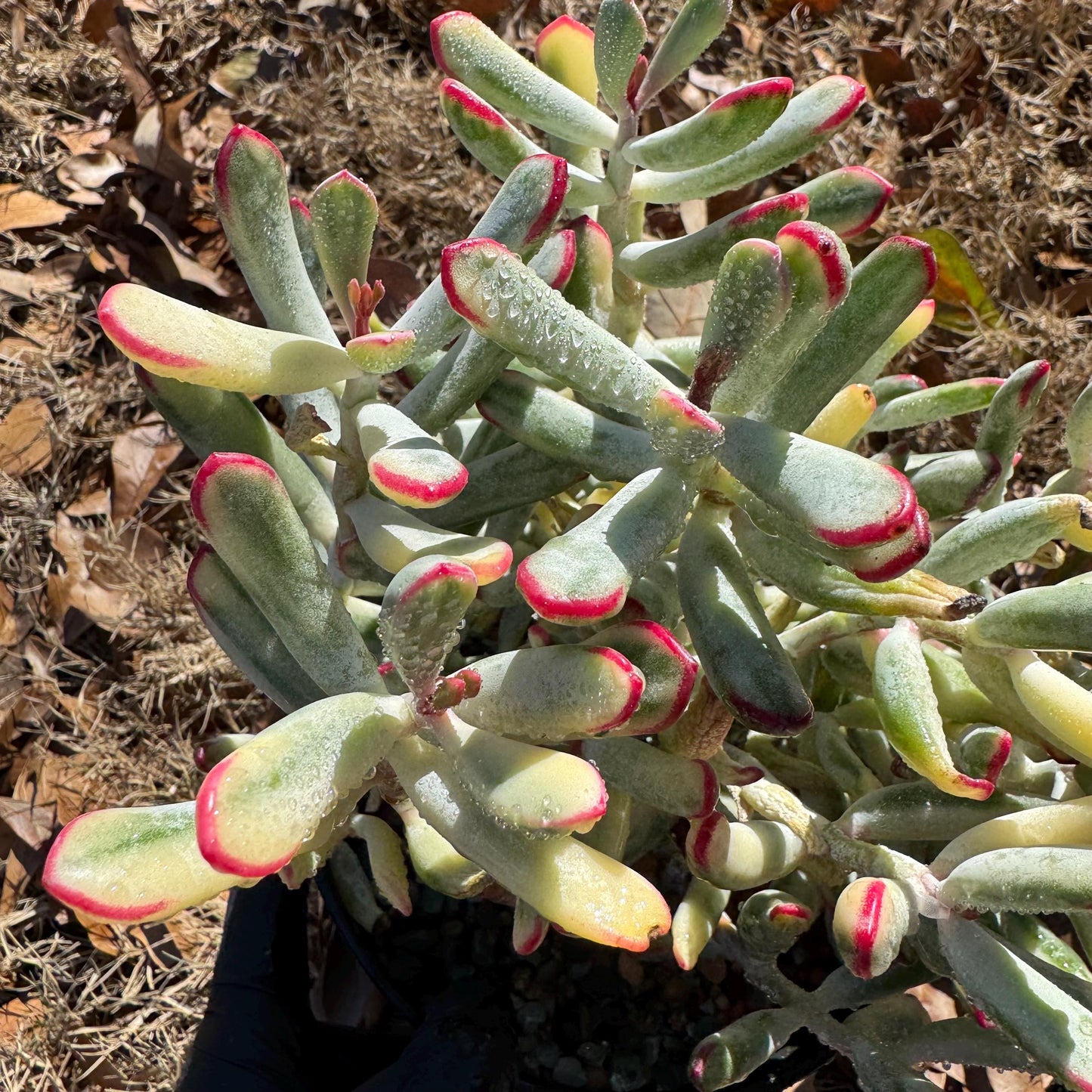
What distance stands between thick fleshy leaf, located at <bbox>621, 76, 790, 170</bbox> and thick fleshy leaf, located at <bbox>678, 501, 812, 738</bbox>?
1.01 feet

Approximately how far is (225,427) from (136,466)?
0.98 m

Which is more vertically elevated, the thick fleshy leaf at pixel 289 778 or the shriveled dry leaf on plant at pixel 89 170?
the thick fleshy leaf at pixel 289 778

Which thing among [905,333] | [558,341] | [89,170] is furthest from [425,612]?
[89,170]

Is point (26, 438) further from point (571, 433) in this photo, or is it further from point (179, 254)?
point (571, 433)

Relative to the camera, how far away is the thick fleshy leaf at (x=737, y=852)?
857mm

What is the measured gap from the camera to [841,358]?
30.8 inches

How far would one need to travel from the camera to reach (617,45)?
912mm

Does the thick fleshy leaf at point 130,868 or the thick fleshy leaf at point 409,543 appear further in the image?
the thick fleshy leaf at point 409,543

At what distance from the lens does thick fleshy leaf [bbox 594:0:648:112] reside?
895 millimetres

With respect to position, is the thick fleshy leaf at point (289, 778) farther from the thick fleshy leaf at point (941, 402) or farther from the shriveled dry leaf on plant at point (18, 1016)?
the shriveled dry leaf on plant at point (18, 1016)

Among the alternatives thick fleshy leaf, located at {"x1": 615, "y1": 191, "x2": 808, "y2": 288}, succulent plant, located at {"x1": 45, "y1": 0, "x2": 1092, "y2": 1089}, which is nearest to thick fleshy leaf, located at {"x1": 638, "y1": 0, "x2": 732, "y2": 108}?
succulent plant, located at {"x1": 45, "y1": 0, "x2": 1092, "y2": 1089}

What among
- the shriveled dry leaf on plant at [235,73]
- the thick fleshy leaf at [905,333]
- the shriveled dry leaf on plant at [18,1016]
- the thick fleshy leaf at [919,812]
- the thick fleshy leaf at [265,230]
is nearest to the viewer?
the thick fleshy leaf at [265,230]

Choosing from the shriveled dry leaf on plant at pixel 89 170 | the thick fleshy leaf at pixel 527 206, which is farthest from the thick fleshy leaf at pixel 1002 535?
the shriveled dry leaf on plant at pixel 89 170

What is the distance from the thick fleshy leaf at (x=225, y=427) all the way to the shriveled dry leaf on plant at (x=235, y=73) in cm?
127
